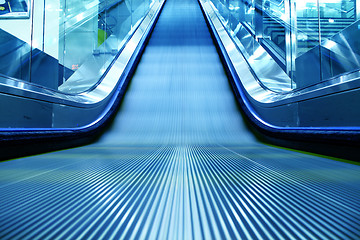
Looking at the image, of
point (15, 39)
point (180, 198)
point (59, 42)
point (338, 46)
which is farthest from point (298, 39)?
point (15, 39)

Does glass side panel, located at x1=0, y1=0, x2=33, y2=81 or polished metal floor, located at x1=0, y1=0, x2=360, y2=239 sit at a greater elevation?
glass side panel, located at x1=0, y1=0, x2=33, y2=81

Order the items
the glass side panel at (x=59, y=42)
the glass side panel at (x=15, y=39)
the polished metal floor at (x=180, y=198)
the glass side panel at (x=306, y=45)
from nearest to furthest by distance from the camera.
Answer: the polished metal floor at (x=180, y=198) < the glass side panel at (x=15, y=39) < the glass side panel at (x=59, y=42) < the glass side panel at (x=306, y=45)

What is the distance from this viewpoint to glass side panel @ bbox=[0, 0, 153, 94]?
9.56 ft

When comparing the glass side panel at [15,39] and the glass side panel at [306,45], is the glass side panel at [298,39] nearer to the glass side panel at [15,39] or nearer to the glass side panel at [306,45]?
the glass side panel at [306,45]

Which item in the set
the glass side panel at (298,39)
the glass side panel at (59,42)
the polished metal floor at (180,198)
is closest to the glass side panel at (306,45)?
the glass side panel at (298,39)

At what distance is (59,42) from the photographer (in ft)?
12.5

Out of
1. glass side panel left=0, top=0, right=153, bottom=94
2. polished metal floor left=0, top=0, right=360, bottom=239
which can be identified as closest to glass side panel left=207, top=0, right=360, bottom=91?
polished metal floor left=0, top=0, right=360, bottom=239

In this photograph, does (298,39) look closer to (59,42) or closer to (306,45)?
(306,45)

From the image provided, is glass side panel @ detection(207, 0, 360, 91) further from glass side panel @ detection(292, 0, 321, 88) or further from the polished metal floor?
the polished metal floor

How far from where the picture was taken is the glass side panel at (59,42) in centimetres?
291

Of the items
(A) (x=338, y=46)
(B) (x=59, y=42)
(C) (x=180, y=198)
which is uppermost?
(B) (x=59, y=42)

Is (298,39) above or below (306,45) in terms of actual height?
above

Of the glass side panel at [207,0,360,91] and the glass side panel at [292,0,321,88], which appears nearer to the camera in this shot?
the glass side panel at [207,0,360,91]

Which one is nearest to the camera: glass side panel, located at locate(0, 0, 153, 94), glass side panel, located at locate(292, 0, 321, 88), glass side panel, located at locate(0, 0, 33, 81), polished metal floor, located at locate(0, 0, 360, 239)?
polished metal floor, located at locate(0, 0, 360, 239)
